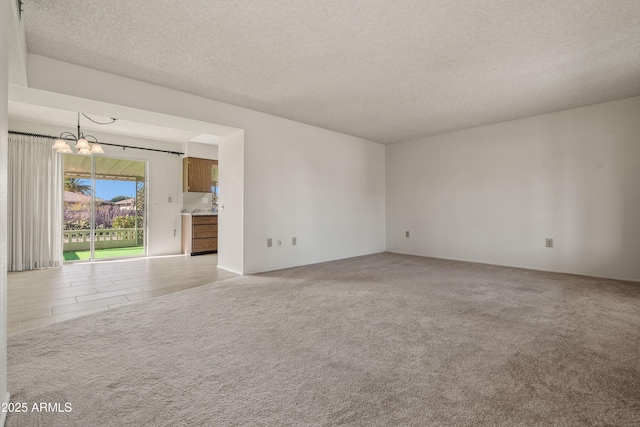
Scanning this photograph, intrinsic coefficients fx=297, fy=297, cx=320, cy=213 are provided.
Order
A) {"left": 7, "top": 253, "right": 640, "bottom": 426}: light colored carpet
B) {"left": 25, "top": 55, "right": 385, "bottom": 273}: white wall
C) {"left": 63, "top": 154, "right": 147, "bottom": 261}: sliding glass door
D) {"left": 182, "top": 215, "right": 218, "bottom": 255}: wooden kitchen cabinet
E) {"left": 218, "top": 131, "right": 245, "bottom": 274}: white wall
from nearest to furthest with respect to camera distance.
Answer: {"left": 7, "top": 253, "right": 640, "bottom": 426}: light colored carpet < {"left": 25, "top": 55, "right": 385, "bottom": 273}: white wall < {"left": 218, "top": 131, "right": 245, "bottom": 274}: white wall < {"left": 63, "top": 154, "right": 147, "bottom": 261}: sliding glass door < {"left": 182, "top": 215, "right": 218, "bottom": 255}: wooden kitchen cabinet

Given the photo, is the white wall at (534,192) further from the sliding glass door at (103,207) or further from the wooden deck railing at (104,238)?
the wooden deck railing at (104,238)

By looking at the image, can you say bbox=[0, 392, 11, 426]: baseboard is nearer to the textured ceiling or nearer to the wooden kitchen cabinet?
the textured ceiling

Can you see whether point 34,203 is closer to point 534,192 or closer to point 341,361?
point 341,361

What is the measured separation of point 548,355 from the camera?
2020 millimetres

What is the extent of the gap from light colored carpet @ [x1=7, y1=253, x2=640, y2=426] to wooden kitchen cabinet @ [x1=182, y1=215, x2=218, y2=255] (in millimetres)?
3469

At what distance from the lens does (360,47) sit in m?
2.73

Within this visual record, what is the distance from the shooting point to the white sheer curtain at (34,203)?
485 cm

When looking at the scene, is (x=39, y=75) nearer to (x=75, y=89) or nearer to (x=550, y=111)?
(x=75, y=89)

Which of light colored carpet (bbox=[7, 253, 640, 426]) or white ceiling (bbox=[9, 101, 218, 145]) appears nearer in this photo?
light colored carpet (bbox=[7, 253, 640, 426])

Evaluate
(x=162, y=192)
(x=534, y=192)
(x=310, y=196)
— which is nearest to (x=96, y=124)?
(x=162, y=192)

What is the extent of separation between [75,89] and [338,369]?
3.69 m

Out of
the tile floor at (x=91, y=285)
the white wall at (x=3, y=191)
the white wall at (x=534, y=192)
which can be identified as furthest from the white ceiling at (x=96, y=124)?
the white wall at (x=534, y=192)

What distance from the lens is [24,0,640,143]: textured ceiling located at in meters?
2.22

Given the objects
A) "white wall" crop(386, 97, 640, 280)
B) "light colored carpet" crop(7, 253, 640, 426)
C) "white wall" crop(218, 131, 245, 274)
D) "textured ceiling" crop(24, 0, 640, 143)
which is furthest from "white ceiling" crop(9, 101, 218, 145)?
"white wall" crop(386, 97, 640, 280)
